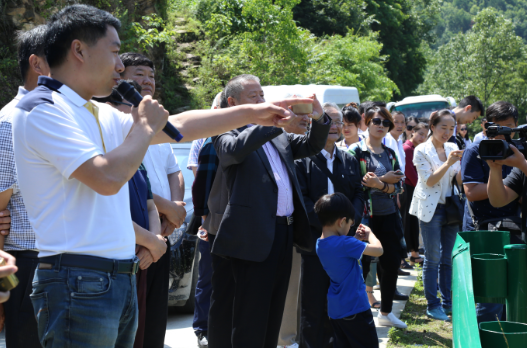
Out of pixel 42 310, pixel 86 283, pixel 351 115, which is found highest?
pixel 351 115

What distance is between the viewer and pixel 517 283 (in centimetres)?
229

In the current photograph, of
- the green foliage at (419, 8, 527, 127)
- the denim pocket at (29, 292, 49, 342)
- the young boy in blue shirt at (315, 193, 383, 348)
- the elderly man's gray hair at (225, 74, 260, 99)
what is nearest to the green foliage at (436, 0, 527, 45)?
the green foliage at (419, 8, 527, 127)

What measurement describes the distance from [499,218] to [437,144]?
92.2 inches

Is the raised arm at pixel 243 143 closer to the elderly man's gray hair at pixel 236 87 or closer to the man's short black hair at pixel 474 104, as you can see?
the elderly man's gray hair at pixel 236 87

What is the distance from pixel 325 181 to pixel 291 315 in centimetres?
134

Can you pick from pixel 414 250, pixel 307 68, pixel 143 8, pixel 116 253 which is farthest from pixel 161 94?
pixel 116 253

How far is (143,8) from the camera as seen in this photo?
1562 cm

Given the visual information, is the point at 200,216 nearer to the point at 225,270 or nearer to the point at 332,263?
the point at 225,270

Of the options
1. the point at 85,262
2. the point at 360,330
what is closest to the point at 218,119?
the point at 85,262

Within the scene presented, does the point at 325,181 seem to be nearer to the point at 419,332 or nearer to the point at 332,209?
the point at 332,209

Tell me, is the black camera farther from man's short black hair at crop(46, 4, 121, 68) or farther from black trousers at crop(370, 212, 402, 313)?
man's short black hair at crop(46, 4, 121, 68)

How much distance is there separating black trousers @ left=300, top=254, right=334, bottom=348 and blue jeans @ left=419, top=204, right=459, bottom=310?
2.09 meters

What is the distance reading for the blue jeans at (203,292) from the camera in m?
4.85

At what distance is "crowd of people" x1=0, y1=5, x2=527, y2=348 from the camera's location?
1.99m
